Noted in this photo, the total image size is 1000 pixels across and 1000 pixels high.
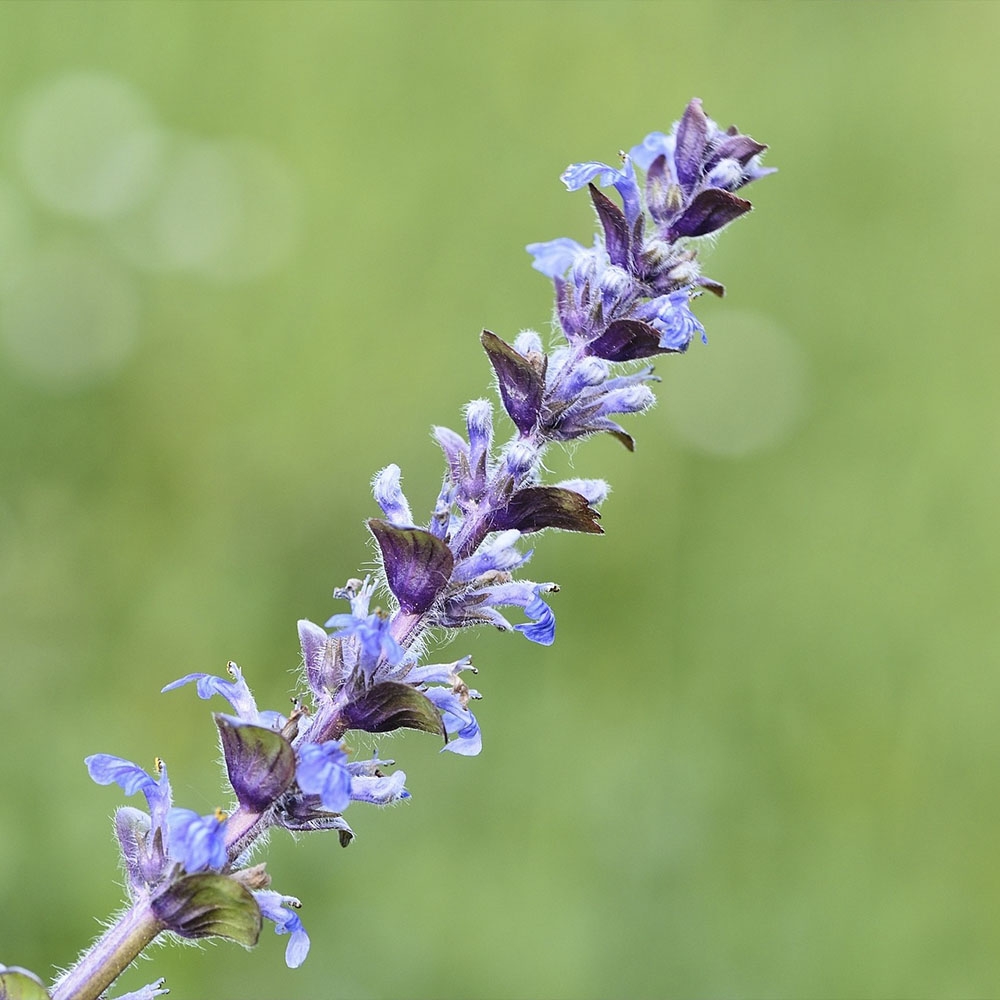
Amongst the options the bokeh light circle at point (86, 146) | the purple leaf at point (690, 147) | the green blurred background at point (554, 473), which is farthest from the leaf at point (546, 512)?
the bokeh light circle at point (86, 146)

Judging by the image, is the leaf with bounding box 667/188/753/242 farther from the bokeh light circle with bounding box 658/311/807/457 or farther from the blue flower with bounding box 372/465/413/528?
the bokeh light circle with bounding box 658/311/807/457

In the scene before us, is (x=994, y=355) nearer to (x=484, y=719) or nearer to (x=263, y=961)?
(x=484, y=719)

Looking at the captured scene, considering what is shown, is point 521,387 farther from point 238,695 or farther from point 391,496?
point 238,695

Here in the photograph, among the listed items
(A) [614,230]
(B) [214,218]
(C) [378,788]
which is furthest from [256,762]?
(B) [214,218]

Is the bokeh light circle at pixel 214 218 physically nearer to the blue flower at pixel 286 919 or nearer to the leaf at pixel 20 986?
the blue flower at pixel 286 919

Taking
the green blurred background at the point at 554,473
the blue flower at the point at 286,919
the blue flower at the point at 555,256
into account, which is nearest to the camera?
the blue flower at the point at 286,919

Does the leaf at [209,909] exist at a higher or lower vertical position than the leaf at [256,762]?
lower

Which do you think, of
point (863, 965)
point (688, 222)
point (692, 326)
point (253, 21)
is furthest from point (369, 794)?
point (253, 21)
